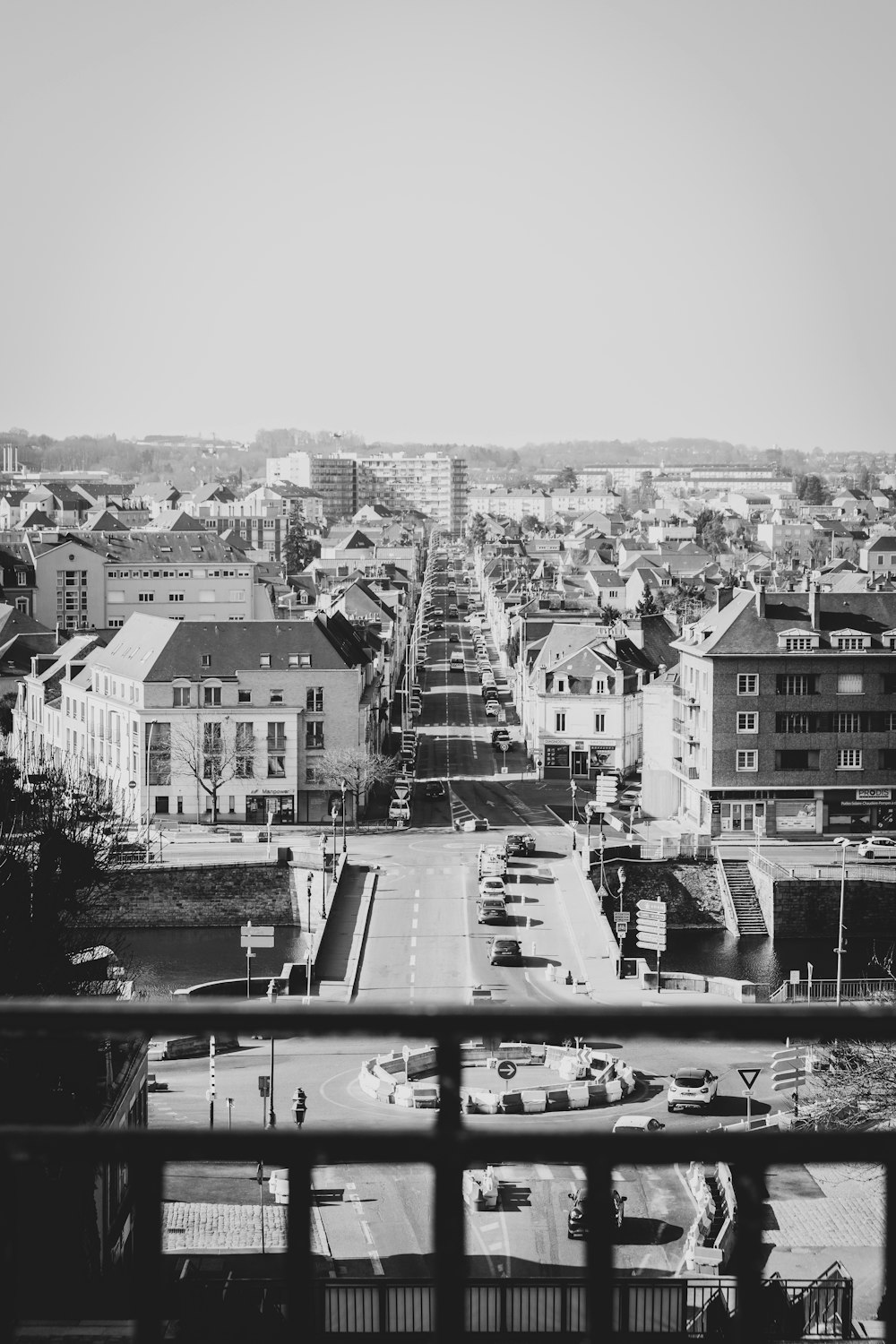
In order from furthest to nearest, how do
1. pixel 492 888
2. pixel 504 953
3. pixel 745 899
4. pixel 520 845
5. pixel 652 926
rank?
pixel 520 845, pixel 745 899, pixel 492 888, pixel 652 926, pixel 504 953

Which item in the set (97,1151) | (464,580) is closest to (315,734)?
(97,1151)

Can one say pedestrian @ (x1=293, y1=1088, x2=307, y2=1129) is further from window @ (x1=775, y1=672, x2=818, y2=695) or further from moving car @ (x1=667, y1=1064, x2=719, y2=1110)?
window @ (x1=775, y1=672, x2=818, y2=695)

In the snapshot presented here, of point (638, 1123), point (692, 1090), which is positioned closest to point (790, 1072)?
point (692, 1090)

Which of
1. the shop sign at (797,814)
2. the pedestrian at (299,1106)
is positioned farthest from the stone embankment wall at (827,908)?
the pedestrian at (299,1106)

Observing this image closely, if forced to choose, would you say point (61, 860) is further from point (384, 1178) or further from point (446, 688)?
point (446, 688)

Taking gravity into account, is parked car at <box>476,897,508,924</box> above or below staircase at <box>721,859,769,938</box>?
above

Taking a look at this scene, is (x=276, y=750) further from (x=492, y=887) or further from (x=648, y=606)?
(x=648, y=606)

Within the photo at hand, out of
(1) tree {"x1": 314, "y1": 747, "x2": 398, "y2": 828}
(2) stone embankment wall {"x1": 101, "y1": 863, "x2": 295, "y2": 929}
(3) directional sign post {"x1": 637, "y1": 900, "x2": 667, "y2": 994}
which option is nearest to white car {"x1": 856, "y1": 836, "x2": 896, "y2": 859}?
(3) directional sign post {"x1": 637, "y1": 900, "x2": 667, "y2": 994}
